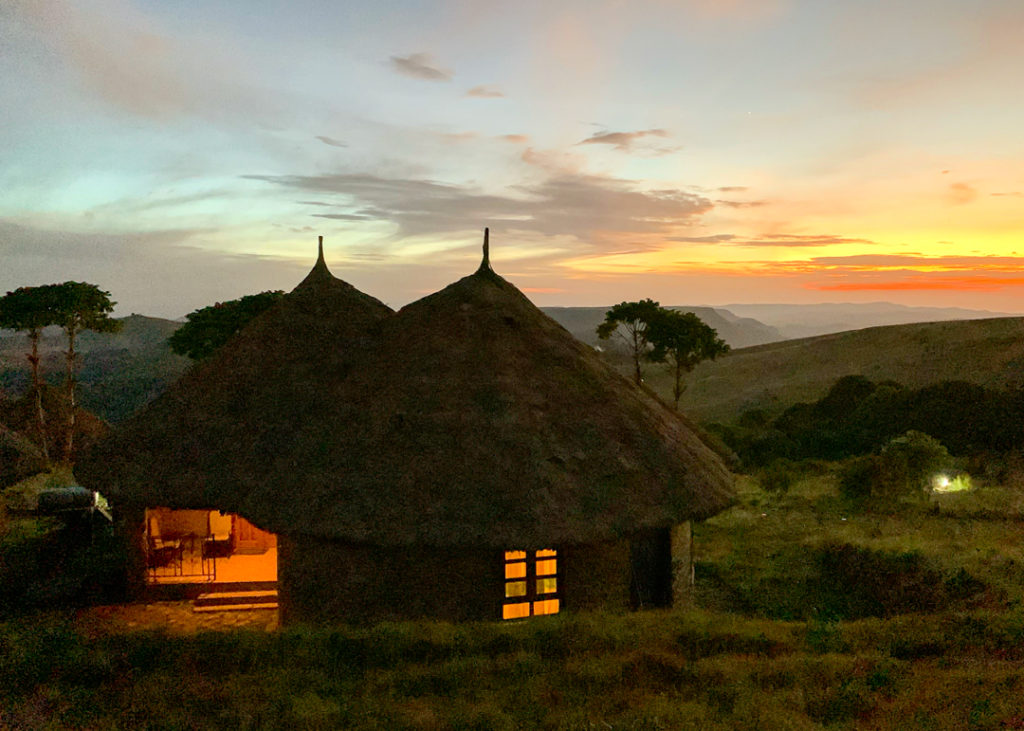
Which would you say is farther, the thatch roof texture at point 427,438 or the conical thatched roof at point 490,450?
the thatch roof texture at point 427,438

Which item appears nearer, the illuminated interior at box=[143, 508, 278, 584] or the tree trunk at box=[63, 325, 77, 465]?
the illuminated interior at box=[143, 508, 278, 584]

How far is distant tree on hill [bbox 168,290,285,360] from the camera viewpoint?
33.7 m

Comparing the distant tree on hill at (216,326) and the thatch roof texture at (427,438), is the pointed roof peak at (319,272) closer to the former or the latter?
the thatch roof texture at (427,438)

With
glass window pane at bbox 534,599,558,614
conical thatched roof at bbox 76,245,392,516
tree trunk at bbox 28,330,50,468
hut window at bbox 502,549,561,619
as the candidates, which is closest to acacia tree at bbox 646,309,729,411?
conical thatched roof at bbox 76,245,392,516

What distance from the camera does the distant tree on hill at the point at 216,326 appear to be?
1326 inches

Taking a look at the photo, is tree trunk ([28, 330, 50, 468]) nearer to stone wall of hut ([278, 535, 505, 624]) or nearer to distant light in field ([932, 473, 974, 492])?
stone wall of hut ([278, 535, 505, 624])

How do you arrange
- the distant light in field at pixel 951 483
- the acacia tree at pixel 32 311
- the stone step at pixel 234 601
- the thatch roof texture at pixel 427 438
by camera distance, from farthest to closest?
1. the acacia tree at pixel 32 311
2. the distant light in field at pixel 951 483
3. the stone step at pixel 234 601
4. the thatch roof texture at pixel 427 438

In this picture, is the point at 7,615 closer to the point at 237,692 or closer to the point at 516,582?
the point at 237,692

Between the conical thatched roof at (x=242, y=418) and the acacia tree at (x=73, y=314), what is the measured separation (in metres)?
21.8

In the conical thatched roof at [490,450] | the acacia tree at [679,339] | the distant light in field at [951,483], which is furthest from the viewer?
the acacia tree at [679,339]

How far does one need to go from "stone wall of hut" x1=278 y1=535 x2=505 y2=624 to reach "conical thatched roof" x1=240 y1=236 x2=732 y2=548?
70cm

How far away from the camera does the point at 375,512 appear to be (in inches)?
461

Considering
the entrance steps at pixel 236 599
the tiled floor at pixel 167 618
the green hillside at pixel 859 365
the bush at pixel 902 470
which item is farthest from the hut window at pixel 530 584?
the green hillside at pixel 859 365

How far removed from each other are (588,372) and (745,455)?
2961 cm
